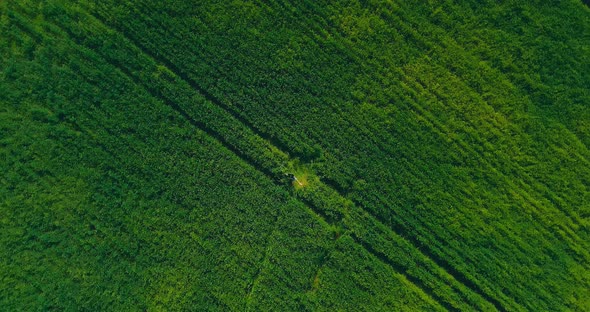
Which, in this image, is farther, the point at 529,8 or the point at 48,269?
the point at 529,8

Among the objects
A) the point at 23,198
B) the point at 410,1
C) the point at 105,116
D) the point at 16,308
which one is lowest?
the point at 16,308

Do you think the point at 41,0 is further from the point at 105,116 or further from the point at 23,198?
the point at 23,198

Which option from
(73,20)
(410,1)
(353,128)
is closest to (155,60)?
(73,20)

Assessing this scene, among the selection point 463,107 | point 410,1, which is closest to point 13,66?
point 410,1

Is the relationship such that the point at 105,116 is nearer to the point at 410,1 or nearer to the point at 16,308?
the point at 16,308

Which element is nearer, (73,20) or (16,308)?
(16,308)

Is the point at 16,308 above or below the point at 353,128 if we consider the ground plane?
below
